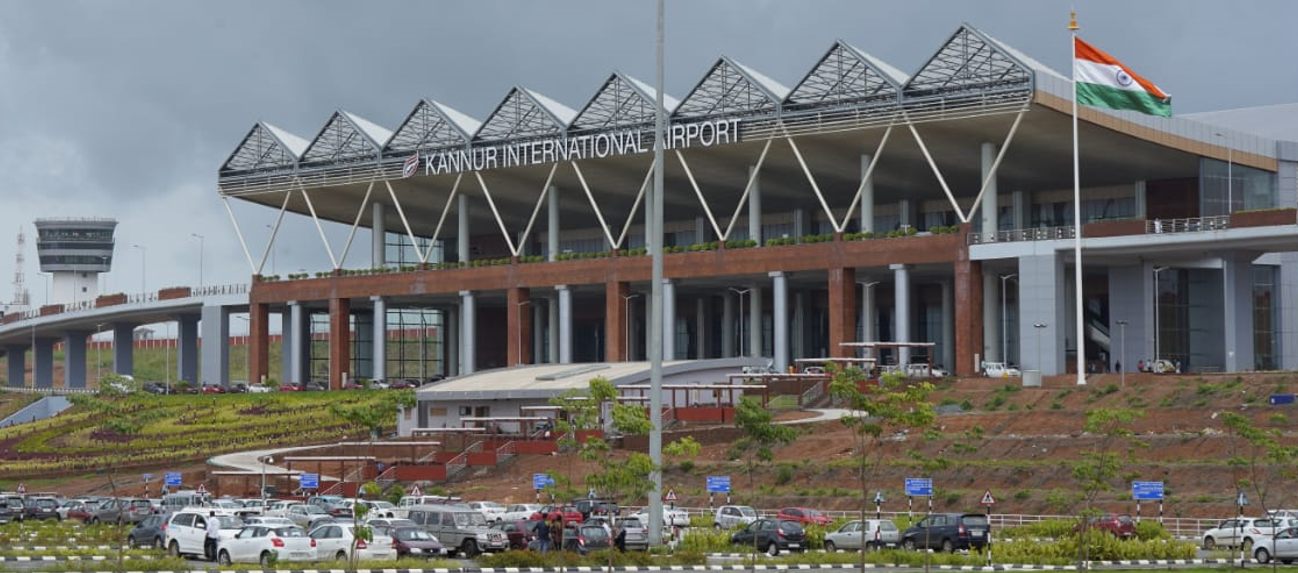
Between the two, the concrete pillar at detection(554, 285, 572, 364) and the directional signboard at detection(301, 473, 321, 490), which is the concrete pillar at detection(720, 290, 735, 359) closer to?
the concrete pillar at detection(554, 285, 572, 364)

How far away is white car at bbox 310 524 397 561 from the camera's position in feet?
158

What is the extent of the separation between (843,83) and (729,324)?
32683 millimetres

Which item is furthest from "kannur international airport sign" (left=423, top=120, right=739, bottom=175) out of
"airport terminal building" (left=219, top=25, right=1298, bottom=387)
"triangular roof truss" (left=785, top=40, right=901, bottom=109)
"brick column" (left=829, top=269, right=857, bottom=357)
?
"brick column" (left=829, top=269, right=857, bottom=357)

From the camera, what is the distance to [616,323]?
119688mm

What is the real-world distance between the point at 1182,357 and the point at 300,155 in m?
63.8

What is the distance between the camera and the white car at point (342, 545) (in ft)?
158

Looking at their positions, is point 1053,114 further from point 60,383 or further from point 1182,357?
point 60,383

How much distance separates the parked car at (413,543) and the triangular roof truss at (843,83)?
185ft

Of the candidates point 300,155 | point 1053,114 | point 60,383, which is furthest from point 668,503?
point 60,383

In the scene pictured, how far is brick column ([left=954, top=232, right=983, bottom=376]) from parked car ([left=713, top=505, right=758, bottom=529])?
143 feet

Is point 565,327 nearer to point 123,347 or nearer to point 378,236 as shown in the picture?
point 378,236

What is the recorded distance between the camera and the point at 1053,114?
97.4 meters

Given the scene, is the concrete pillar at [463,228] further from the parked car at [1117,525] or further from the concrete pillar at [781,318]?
the parked car at [1117,525]

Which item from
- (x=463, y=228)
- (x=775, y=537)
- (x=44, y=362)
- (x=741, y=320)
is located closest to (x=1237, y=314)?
(x=741, y=320)
